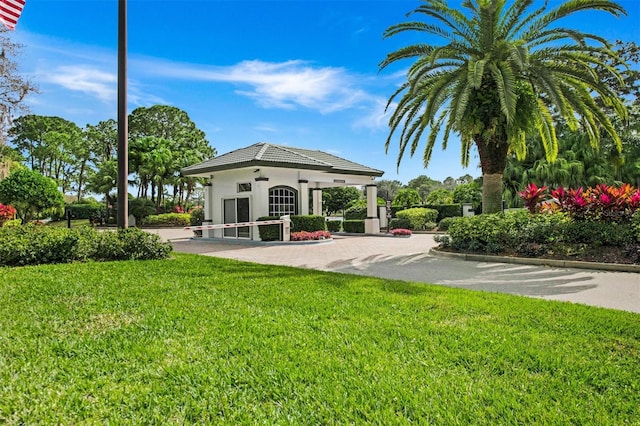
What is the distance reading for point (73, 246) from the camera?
332 inches

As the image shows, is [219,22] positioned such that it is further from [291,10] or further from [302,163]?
[302,163]

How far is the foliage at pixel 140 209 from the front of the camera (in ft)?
101

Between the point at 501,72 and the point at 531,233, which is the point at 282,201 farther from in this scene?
the point at 531,233

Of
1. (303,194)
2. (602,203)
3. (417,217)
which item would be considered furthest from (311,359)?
(417,217)

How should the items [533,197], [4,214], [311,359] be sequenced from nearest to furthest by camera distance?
1. [311,359]
2. [533,197]
3. [4,214]

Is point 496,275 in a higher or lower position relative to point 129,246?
lower

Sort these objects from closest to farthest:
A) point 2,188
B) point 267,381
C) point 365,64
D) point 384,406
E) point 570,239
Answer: point 384,406, point 267,381, point 570,239, point 365,64, point 2,188

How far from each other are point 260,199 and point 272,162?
175 cm

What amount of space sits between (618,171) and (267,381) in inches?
1231

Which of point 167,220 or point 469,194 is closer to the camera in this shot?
point 469,194

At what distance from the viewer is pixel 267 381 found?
8.93 ft

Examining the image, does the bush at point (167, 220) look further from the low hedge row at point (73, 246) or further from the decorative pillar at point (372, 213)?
the low hedge row at point (73, 246)

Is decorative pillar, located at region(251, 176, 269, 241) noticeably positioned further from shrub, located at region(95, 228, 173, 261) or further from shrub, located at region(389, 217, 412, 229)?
shrub, located at region(389, 217, 412, 229)

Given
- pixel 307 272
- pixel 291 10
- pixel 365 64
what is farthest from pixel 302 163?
pixel 307 272
